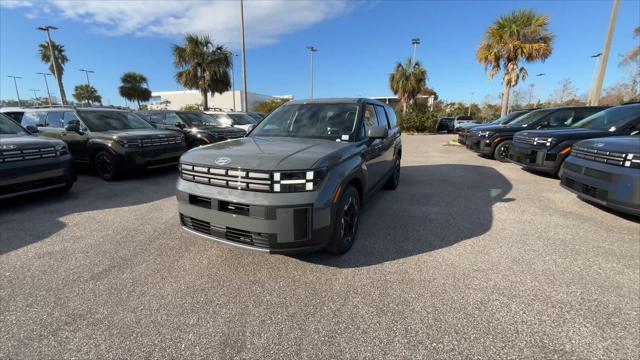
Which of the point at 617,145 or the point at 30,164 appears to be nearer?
the point at 617,145

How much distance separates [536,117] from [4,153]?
12580mm

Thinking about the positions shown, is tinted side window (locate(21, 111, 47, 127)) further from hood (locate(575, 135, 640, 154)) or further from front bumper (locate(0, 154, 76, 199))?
hood (locate(575, 135, 640, 154))

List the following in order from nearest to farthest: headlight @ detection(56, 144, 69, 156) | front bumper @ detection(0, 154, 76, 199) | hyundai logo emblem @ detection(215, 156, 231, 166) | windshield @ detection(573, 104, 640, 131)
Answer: hyundai logo emblem @ detection(215, 156, 231, 166)
front bumper @ detection(0, 154, 76, 199)
headlight @ detection(56, 144, 69, 156)
windshield @ detection(573, 104, 640, 131)

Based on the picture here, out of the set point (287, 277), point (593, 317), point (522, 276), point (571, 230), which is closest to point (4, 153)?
point (287, 277)

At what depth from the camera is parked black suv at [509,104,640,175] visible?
543 centimetres

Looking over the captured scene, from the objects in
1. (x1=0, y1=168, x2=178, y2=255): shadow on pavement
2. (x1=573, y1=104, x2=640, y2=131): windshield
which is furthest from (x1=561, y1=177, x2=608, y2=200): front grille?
(x1=0, y1=168, x2=178, y2=255): shadow on pavement

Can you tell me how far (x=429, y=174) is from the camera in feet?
23.7

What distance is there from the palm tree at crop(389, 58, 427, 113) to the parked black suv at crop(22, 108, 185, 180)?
25433mm

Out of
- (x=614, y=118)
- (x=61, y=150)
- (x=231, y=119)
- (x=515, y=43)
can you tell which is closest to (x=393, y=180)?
(x=614, y=118)

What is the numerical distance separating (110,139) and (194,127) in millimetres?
3076

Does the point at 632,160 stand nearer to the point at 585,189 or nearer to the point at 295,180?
the point at 585,189

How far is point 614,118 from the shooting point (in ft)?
18.8

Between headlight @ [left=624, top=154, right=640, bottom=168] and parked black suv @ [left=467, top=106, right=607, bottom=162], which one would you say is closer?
headlight @ [left=624, top=154, right=640, bottom=168]

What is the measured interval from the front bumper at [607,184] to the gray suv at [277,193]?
3214 millimetres
